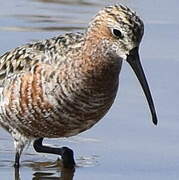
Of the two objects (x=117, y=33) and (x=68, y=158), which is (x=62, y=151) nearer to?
(x=68, y=158)

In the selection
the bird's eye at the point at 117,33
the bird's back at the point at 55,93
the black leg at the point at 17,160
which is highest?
the bird's eye at the point at 117,33

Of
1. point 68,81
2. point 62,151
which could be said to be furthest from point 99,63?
point 62,151

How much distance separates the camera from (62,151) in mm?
11867

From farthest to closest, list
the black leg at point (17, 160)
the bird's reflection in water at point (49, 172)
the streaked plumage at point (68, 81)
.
A: the black leg at point (17, 160) < the bird's reflection in water at point (49, 172) < the streaked plumage at point (68, 81)

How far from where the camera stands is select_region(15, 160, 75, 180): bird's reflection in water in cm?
1159

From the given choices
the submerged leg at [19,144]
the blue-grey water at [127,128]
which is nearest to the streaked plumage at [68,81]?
the submerged leg at [19,144]

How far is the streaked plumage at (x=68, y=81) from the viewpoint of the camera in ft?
36.2

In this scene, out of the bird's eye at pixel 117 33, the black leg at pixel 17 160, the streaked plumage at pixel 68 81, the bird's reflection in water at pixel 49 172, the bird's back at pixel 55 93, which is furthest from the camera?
the black leg at pixel 17 160

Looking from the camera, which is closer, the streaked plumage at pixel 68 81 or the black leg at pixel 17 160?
the streaked plumage at pixel 68 81

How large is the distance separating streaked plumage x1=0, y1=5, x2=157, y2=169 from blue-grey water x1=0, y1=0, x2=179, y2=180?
0.43m

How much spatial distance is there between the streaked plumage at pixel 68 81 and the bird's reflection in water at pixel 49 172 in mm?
320

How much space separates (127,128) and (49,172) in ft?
3.34

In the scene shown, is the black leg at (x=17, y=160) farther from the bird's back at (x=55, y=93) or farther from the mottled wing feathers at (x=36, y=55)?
the mottled wing feathers at (x=36, y=55)

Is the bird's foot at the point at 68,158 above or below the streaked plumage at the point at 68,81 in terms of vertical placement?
below
